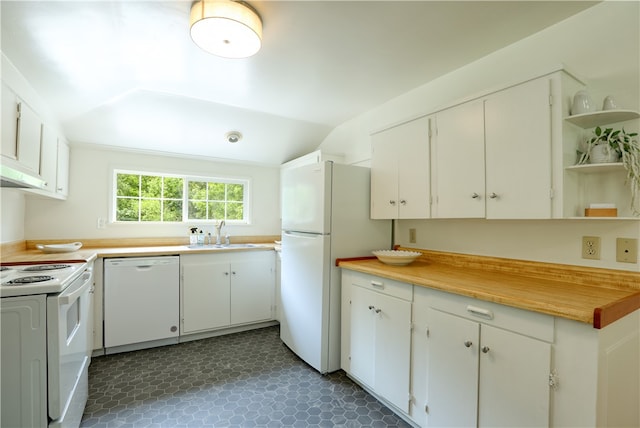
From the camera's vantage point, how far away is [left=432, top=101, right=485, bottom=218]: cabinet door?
5.90ft

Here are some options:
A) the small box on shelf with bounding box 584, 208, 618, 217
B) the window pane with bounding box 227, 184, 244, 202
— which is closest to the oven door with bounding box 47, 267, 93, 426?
the window pane with bounding box 227, 184, 244, 202

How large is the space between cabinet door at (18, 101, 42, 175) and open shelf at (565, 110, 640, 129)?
122 inches

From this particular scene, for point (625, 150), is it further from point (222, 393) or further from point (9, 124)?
point (9, 124)

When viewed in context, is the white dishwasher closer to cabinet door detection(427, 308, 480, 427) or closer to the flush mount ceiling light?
the flush mount ceiling light

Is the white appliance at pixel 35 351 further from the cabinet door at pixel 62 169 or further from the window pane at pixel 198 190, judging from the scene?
the window pane at pixel 198 190

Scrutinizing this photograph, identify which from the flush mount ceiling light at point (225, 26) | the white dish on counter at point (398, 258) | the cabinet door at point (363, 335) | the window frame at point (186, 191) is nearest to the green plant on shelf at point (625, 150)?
the white dish on counter at point (398, 258)

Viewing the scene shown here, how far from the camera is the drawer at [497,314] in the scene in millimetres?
1221

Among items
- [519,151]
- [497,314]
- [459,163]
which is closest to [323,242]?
[459,163]

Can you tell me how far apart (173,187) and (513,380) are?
12.2 ft

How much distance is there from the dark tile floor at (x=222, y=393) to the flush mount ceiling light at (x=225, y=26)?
7.50 ft

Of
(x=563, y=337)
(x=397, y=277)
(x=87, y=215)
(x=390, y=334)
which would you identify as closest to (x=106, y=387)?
(x=87, y=215)

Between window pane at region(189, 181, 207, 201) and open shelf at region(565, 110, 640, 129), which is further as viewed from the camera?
window pane at region(189, 181, 207, 201)

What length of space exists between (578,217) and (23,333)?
269 cm

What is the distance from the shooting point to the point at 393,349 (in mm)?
1892
